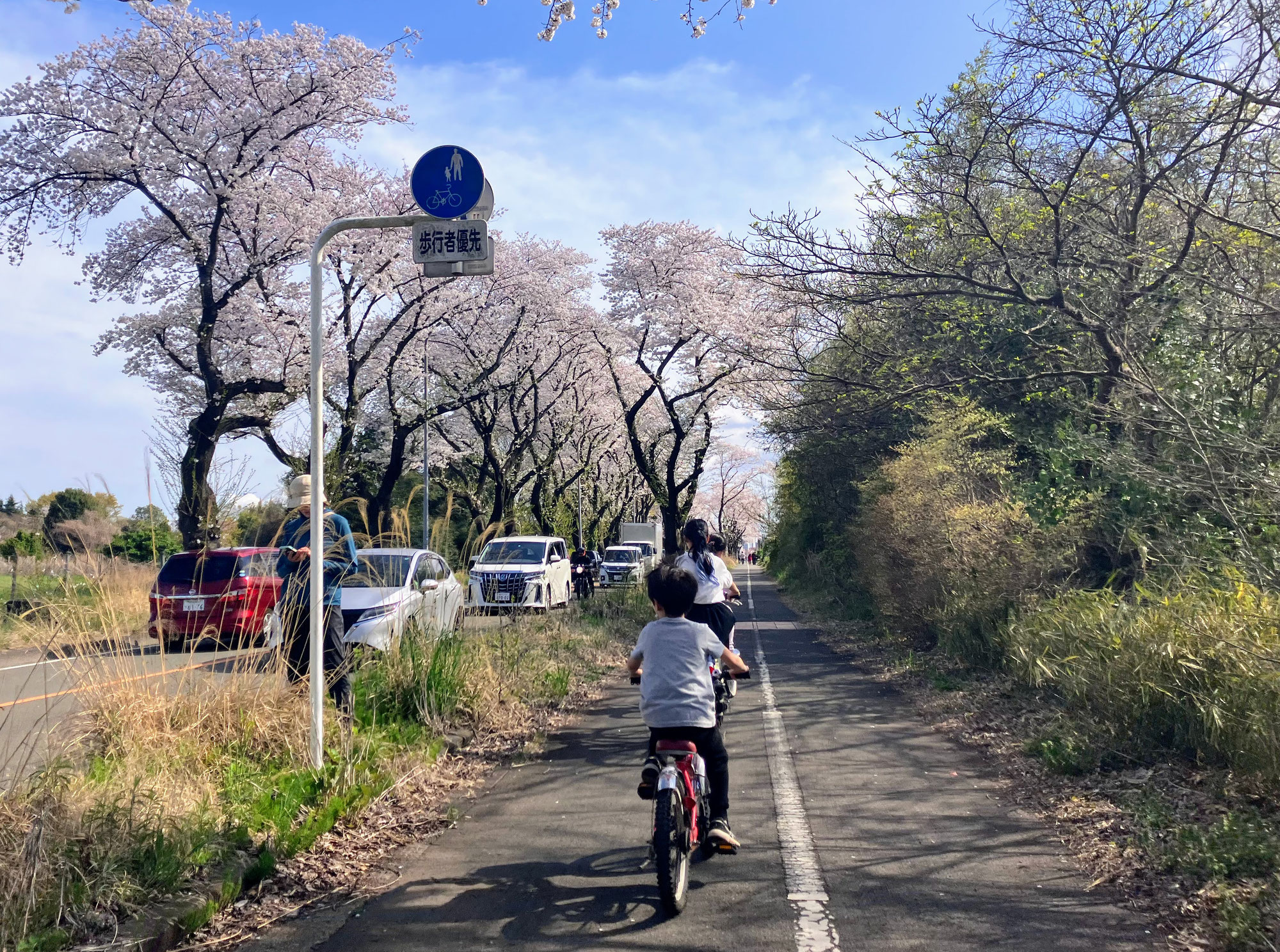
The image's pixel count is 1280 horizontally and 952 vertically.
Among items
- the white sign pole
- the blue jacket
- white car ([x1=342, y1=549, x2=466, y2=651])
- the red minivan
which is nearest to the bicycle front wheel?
the white sign pole

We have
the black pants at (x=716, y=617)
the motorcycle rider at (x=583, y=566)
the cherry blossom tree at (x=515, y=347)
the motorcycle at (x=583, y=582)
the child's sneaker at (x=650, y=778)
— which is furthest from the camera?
the cherry blossom tree at (x=515, y=347)

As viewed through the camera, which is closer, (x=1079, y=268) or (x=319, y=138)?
(x=1079, y=268)

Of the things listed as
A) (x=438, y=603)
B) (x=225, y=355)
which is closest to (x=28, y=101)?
(x=225, y=355)

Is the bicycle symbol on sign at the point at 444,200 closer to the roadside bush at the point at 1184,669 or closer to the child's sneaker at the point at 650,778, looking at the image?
the child's sneaker at the point at 650,778

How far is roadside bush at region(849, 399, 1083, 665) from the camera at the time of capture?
11281 mm

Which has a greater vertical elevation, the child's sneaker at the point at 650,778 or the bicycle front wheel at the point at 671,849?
the child's sneaker at the point at 650,778

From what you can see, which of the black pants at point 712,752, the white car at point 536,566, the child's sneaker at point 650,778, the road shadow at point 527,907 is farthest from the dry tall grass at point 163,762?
the white car at point 536,566

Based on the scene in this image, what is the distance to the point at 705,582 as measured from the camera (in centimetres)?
819

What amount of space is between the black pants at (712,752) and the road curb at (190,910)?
6.93 feet

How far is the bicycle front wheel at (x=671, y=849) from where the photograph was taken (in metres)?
4.40

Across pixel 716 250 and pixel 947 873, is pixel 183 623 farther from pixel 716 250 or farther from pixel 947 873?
pixel 716 250

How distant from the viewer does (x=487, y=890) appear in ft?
15.9

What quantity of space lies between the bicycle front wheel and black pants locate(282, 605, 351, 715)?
3384mm

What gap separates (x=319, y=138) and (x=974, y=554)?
1729cm
